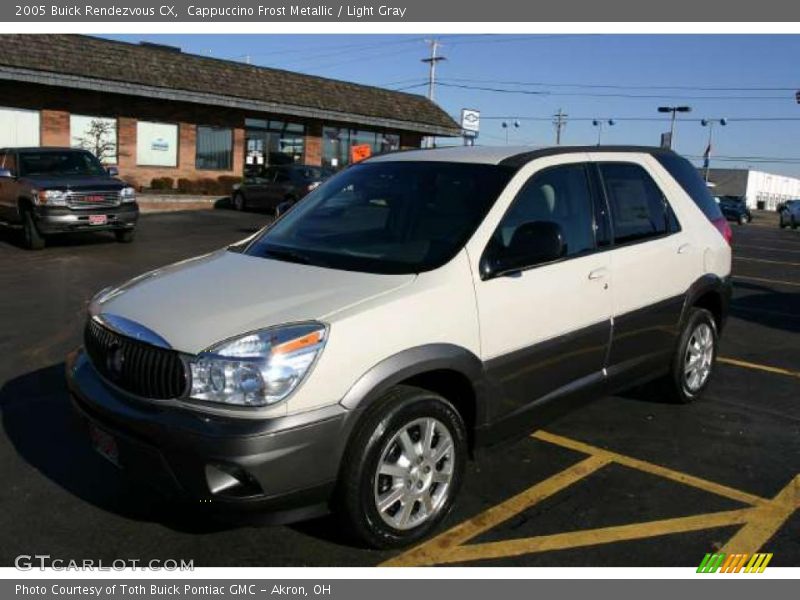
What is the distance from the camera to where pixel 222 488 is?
2.90 m

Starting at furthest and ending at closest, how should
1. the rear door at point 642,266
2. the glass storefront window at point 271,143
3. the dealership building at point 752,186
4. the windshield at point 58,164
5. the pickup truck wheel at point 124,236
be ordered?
the dealership building at point 752,186 < the glass storefront window at point 271,143 < the pickup truck wheel at point 124,236 < the windshield at point 58,164 < the rear door at point 642,266

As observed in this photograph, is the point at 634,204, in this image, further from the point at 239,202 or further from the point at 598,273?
the point at 239,202

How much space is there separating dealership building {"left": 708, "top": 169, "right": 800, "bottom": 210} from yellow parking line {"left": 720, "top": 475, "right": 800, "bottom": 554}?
8981cm

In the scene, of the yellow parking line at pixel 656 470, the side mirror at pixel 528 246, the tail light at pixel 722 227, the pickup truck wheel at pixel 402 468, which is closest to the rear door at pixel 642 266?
the yellow parking line at pixel 656 470

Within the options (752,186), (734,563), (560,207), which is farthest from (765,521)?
(752,186)

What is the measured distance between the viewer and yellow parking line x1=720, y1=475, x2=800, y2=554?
3439 millimetres

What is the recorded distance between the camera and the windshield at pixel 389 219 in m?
3.73

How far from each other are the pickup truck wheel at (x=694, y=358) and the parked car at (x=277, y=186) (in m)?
16.6

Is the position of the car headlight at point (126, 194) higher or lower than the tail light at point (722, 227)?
lower

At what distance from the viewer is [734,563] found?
10.9ft

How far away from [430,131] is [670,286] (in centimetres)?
2885

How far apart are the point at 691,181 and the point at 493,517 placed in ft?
10.4

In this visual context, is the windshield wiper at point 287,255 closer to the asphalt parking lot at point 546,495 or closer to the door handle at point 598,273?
the asphalt parking lot at point 546,495

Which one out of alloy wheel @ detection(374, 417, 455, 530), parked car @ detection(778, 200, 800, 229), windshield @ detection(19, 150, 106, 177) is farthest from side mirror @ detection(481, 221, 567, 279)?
parked car @ detection(778, 200, 800, 229)
